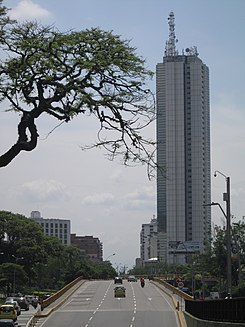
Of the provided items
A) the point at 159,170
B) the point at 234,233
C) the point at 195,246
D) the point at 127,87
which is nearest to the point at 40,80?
the point at 127,87

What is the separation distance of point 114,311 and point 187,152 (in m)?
74.9

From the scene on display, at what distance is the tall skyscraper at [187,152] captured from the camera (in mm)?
128250

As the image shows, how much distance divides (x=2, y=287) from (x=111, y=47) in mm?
92997

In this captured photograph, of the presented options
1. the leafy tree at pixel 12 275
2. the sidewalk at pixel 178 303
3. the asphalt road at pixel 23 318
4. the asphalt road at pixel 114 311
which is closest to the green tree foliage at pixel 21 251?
the leafy tree at pixel 12 275

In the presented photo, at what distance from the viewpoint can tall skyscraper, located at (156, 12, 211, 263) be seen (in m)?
128

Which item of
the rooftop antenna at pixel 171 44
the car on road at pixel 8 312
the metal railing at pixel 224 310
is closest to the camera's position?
the metal railing at pixel 224 310

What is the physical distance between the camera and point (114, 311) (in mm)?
60188

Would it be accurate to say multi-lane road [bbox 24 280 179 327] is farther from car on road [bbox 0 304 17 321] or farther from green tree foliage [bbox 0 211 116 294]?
green tree foliage [bbox 0 211 116 294]

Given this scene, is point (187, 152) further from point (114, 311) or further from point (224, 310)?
point (224, 310)

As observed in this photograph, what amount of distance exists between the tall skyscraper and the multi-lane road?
37.3 metres

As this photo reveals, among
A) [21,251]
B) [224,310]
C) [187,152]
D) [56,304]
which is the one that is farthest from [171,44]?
[224,310]

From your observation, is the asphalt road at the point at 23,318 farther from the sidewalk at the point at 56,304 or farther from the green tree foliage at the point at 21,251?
the green tree foliage at the point at 21,251

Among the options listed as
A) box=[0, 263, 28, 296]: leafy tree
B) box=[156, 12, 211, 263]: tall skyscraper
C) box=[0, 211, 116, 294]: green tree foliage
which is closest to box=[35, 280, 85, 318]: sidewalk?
box=[0, 263, 28, 296]: leafy tree

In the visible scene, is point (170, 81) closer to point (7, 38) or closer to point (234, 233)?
point (234, 233)
